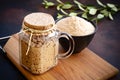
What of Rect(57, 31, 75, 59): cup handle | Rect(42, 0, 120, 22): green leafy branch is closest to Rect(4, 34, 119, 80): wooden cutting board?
Rect(57, 31, 75, 59): cup handle

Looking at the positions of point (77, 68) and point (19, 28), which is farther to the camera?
point (19, 28)

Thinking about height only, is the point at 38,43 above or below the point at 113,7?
above

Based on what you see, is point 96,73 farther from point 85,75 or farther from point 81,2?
point 81,2

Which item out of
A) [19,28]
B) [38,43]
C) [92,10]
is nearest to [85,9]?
[92,10]

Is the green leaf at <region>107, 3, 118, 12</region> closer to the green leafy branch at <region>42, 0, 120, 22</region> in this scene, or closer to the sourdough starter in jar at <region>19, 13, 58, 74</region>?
the green leafy branch at <region>42, 0, 120, 22</region>

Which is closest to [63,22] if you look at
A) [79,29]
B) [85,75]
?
[79,29]

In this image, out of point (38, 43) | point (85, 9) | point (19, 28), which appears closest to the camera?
point (38, 43)

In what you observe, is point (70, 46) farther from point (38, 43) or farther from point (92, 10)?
point (92, 10)
